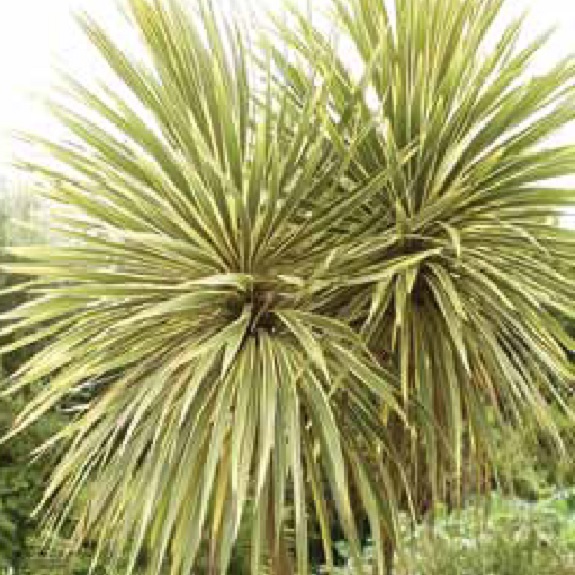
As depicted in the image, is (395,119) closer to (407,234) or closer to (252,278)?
(407,234)

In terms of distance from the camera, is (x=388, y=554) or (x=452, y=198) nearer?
(x=452, y=198)

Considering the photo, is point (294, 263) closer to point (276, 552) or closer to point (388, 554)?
point (276, 552)

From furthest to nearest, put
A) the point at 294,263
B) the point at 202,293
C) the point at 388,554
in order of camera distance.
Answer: the point at 388,554
the point at 294,263
the point at 202,293

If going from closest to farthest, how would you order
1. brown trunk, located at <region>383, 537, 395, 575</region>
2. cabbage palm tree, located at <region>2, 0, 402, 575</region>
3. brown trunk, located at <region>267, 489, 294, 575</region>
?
cabbage palm tree, located at <region>2, 0, 402, 575</region> < brown trunk, located at <region>267, 489, 294, 575</region> < brown trunk, located at <region>383, 537, 395, 575</region>

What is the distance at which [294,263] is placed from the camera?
8.42ft

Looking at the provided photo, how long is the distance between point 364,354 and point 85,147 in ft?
3.00

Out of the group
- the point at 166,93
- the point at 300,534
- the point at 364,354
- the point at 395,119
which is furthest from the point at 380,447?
the point at 166,93

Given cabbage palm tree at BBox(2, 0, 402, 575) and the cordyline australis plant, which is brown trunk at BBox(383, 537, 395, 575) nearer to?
the cordyline australis plant

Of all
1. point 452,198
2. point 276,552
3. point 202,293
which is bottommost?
point 276,552

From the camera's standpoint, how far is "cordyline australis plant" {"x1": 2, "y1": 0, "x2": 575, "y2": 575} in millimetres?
2396

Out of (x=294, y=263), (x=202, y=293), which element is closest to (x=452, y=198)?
(x=294, y=263)

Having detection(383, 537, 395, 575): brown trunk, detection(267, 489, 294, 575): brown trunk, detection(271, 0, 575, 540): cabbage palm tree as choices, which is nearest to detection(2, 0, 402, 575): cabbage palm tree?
detection(267, 489, 294, 575): brown trunk

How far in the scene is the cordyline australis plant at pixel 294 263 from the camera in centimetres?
240

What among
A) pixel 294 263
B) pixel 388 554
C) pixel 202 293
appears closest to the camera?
pixel 202 293
